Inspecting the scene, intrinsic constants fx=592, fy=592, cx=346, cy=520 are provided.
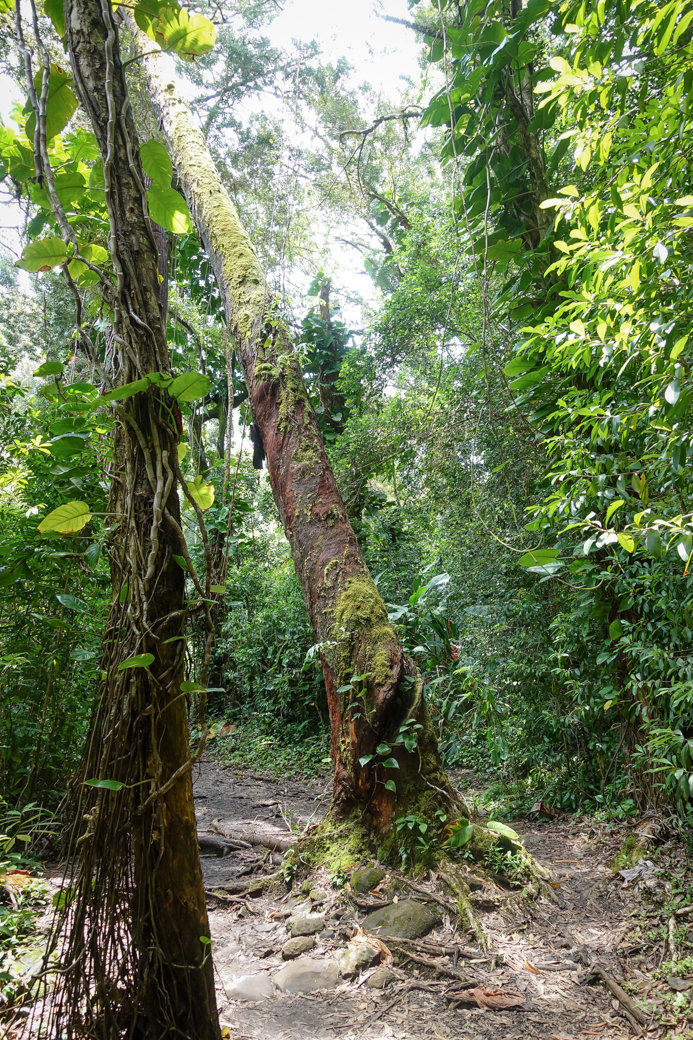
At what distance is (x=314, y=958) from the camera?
234 centimetres

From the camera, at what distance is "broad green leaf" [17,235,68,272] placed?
50.3 inches

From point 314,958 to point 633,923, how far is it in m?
1.33

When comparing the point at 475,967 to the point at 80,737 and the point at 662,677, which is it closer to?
the point at 662,677

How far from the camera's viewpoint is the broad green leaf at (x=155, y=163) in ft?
4.64

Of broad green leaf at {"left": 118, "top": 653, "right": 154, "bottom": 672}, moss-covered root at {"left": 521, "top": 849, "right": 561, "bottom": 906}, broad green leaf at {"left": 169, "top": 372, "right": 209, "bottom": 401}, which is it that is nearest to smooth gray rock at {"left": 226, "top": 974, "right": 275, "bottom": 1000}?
moss-covered root at {"left": 521, "top": 849, "right": 561, "bottom": 906}

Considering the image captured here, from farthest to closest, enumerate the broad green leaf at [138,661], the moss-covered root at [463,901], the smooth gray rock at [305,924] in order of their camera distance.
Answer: the smooth gray rock at [305,924], the moss-covered root at [463,901], the broad green leaf at [138,661]

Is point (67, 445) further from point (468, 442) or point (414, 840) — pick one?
point (468, 442)

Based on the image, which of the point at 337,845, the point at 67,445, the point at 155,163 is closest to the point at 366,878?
the point at 337,845

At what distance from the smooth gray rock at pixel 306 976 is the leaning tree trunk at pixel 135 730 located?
1.01 meters

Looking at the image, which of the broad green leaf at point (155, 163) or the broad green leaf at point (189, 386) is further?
the broad green leaf at point (155, 163)

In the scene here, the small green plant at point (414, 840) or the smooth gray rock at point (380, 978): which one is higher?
the small green plant at point (414, 840)

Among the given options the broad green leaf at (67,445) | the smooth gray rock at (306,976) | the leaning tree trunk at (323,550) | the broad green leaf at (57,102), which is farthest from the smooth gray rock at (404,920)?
the broad green leaf at (57,102)

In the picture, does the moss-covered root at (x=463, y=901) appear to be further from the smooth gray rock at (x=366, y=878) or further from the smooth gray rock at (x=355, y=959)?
the smooth gray rock at (x=355, y=959)

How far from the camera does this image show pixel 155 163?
142 centimetres
